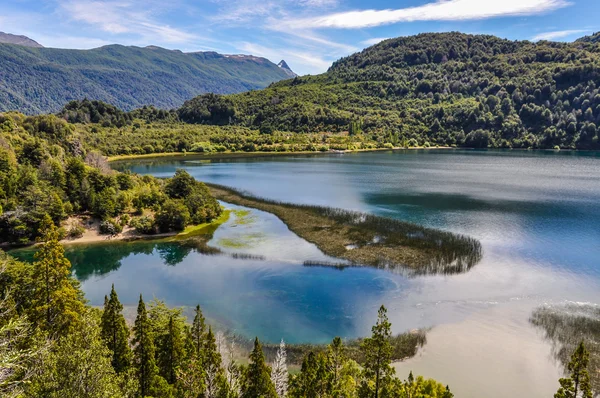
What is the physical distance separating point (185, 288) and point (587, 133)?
675ft

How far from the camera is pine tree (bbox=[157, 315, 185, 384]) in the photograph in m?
23.1

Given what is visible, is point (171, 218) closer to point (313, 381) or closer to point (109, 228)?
point (109, 228)

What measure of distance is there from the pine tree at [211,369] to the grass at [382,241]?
2542 cm

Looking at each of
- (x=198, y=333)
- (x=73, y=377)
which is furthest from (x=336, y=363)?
(x=73, y=377)

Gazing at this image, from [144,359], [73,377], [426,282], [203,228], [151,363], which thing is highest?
[73,377]

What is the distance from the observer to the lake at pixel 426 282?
2897 cm

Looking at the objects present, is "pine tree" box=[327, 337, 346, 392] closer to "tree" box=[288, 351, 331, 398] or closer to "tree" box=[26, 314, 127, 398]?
"tree" box=[288, 351, 331, 398]

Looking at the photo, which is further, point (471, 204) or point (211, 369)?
point (471, 204)

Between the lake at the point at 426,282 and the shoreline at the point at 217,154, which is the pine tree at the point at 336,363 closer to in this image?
the lake at the point at 426,282

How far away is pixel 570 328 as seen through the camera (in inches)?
1256

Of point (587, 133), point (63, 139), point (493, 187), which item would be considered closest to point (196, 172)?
point (63, 139)

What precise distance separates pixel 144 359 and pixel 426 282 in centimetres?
2862

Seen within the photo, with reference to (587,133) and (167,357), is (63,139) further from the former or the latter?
(587,133)

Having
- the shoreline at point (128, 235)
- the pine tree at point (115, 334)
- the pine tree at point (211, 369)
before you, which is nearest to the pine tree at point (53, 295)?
the pine tree at point (115, 334)
